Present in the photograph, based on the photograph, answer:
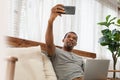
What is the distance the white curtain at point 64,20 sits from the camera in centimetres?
227

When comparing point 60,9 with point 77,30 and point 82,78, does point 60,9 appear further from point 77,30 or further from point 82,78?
point 77,30

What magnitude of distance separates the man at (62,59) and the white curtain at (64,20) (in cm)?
39

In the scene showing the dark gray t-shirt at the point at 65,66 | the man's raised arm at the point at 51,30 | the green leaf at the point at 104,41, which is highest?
the man's raised arm at the point at 51,30

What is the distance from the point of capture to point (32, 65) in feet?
6.17

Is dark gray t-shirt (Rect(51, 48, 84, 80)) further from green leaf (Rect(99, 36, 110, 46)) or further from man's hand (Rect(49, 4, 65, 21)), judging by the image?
green leaf (Rect(99, 36, 110, 46))

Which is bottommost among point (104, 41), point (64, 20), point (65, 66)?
point (65, 66)

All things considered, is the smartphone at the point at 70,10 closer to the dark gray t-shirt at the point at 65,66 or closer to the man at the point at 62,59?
the man at the point at 62,59

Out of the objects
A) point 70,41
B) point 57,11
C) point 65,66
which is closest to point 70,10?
point 57,11

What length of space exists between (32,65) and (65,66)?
15.7 inches

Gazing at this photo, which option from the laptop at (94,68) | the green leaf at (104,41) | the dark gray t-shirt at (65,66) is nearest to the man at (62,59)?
the dark gray t-shirt at (65,66)

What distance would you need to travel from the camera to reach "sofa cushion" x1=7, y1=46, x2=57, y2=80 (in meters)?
1.77

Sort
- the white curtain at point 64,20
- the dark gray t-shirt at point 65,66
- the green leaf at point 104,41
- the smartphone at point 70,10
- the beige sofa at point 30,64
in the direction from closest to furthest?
1. the beige sofa at point 30,64
2. the smartphone at point 70,10
3. the dark gray t-shirt at point 65,66
4. the white curtain at point 64,20
5. the green leaf at point 104,41

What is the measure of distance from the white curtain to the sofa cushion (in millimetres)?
223

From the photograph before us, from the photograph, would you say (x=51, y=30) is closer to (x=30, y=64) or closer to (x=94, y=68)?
(x=30, y=64)
